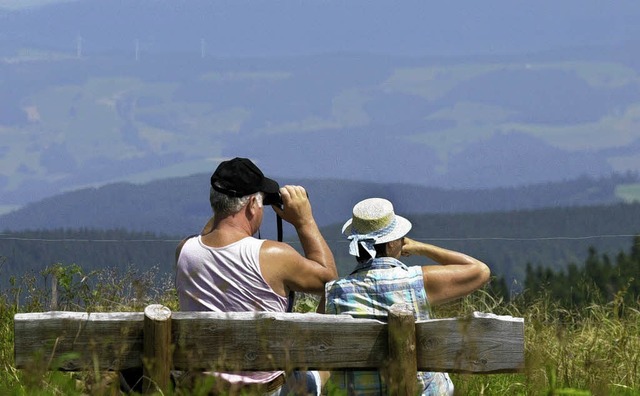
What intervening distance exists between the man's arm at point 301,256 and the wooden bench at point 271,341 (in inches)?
23.9

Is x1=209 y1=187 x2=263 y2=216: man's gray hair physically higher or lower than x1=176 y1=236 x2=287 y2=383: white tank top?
higher

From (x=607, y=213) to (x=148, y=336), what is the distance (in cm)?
11354

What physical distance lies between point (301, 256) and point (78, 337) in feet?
3.01

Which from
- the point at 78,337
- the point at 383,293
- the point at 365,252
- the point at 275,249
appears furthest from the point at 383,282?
the point at 78,337

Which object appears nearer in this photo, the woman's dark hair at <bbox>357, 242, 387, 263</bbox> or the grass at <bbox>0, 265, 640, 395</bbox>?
the woman's dark hair at <bbox>357, 242, 387, 263</bbox>

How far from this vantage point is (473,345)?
12.3 feet

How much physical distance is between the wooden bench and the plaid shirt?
408mm

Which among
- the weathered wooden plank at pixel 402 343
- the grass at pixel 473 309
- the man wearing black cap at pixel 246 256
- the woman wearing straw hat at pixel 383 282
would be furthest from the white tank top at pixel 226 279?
the grass at pixel 473 309

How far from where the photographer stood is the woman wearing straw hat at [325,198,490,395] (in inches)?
165

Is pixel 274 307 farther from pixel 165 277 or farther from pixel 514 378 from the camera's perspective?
pixel 165 277

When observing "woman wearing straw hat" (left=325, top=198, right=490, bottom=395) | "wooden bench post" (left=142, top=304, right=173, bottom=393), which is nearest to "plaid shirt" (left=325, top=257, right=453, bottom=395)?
"woman wearing straw hat" (left=325, top=198, right=490, bottom=395)

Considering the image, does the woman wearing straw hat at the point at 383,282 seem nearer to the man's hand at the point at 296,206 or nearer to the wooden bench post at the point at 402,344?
the man's hand at the point at 296,206

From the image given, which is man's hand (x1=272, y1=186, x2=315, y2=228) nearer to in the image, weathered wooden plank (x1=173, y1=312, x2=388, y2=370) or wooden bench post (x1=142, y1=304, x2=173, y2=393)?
weathered wooden plank (x1=173, y1=312, x2=388, y2=370)

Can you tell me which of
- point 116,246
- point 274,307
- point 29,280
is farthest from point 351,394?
point 116,246
